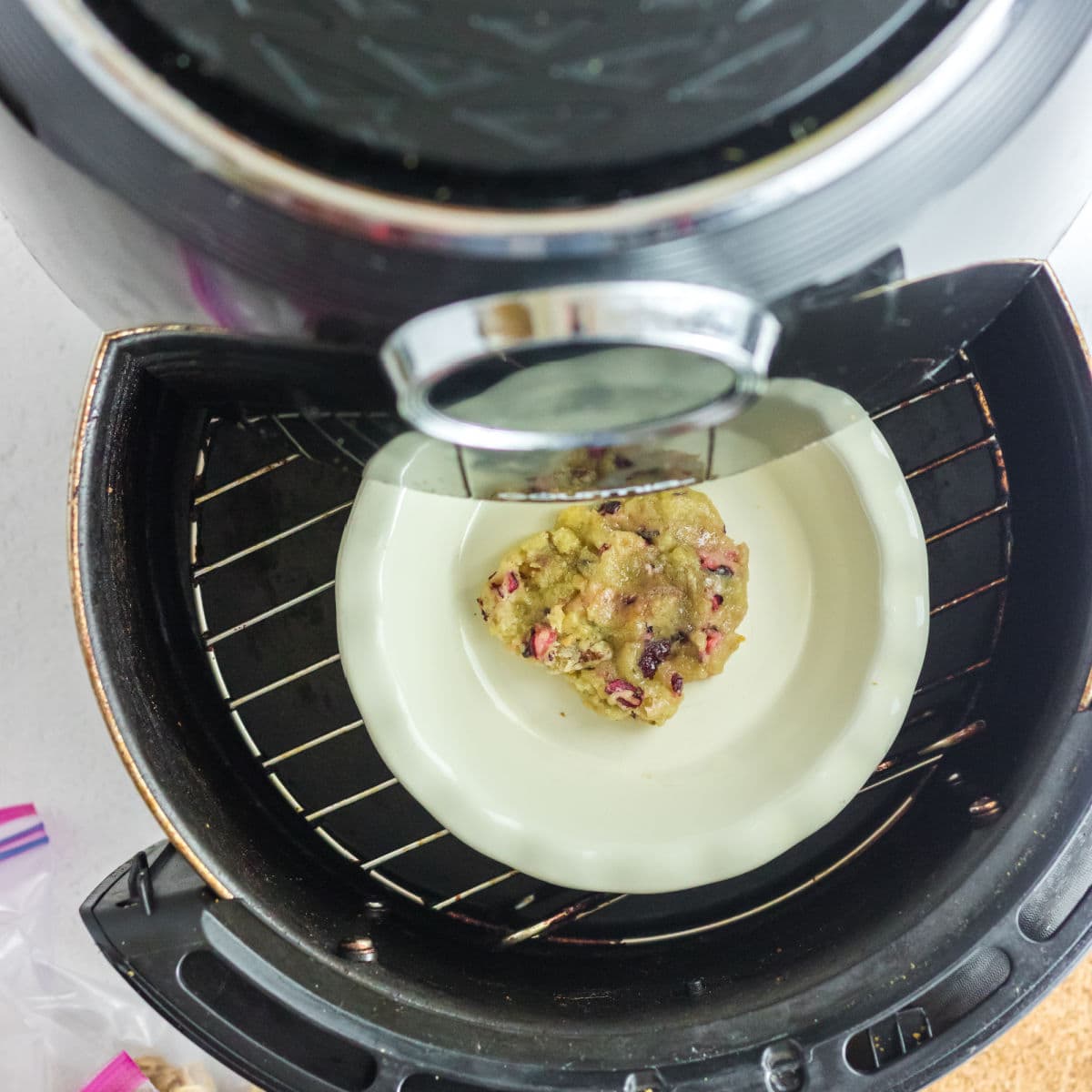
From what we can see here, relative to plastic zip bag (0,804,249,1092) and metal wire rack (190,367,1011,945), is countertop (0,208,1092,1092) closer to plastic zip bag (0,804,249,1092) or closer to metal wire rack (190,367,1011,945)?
plastic zip bag (0,804,249,1092)

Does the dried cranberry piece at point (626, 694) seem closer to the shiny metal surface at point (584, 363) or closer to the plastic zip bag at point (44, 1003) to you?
the shiny metal surface at point (584, 363)

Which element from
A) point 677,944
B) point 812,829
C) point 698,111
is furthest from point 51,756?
point 698,111

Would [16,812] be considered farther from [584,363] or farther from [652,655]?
[584,363]

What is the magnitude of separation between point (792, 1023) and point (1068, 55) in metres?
0.66

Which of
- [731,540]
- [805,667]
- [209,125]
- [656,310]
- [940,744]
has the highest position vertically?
[209,125]

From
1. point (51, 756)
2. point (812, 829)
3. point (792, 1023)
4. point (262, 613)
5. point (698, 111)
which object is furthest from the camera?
point (51, 756)

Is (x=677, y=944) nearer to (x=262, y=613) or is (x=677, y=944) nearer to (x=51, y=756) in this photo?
(x=262, y=613)

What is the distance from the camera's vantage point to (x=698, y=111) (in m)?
0.42

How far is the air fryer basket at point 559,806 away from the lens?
77 centimetres

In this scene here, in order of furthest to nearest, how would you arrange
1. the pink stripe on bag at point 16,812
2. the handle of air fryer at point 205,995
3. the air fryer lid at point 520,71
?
the pink stripe on bag at point 16,812, the handle of air fryer at point 205,995, the air fryer lid at point 520,71

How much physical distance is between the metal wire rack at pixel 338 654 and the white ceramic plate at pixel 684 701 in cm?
12

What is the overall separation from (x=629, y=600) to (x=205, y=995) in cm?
47

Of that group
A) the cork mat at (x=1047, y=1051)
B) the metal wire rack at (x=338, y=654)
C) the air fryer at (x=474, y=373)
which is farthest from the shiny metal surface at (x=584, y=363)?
the cork mat at (x=1047, y=1051)

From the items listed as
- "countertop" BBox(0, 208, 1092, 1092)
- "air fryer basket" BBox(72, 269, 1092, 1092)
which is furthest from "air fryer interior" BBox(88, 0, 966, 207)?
"countertop" BBox(0, 208, 1092, 1092)
